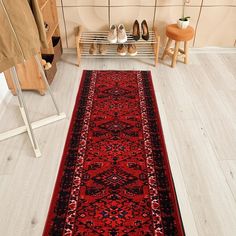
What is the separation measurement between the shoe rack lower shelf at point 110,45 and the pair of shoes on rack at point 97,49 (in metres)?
0.03

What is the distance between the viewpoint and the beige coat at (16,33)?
4.38ft

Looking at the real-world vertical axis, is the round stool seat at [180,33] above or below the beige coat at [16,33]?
below

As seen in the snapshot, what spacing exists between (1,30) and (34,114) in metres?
0.94

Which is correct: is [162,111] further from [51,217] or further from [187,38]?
[51,217]

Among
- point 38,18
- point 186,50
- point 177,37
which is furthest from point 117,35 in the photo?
point 38,18

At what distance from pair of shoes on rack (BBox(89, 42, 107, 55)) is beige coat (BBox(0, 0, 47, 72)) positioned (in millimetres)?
1343

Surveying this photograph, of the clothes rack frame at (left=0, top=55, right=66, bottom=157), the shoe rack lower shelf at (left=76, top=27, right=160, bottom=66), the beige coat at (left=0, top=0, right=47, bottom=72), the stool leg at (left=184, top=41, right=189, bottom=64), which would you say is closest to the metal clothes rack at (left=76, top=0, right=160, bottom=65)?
the shoe rack lower shelf at (left=76, top=27, right=160, bottom=66)

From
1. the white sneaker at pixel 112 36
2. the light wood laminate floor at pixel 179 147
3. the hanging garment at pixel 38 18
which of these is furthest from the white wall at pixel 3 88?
the white sneaker at pixel 112 36

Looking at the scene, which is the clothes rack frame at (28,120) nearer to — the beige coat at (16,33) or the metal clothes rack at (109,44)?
the beige coat at (16,33)

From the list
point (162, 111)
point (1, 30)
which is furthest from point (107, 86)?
point (1, 30)

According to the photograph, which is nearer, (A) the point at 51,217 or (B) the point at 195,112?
(A) the point at 51,217

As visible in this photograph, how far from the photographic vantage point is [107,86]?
2.50m

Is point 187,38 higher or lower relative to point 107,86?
higher

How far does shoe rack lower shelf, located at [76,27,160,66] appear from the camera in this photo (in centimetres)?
279
